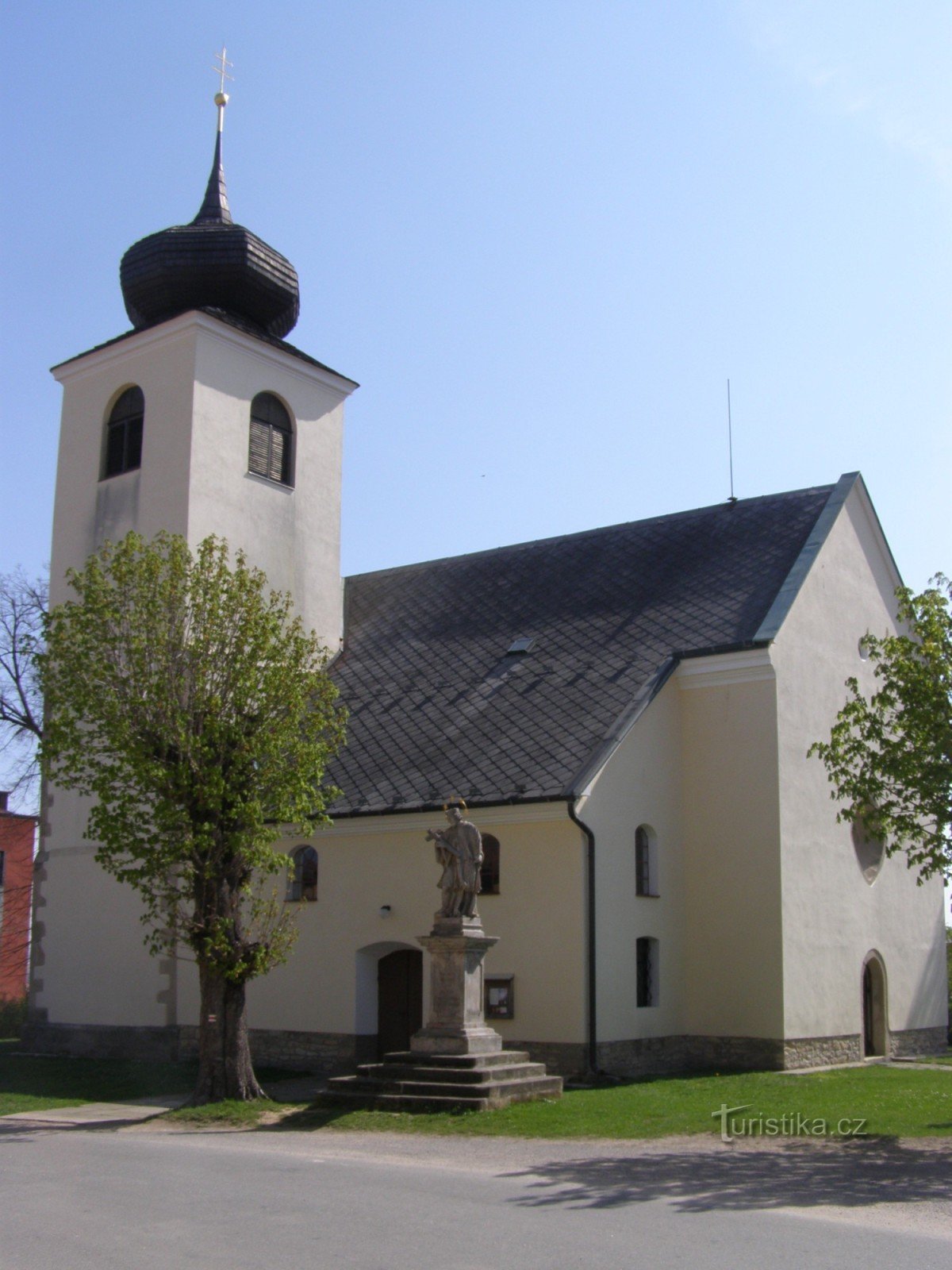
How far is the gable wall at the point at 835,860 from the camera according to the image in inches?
826

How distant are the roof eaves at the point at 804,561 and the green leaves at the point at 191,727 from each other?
7.88 meters

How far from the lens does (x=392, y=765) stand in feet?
71.7

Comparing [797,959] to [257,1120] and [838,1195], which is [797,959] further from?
[838,1195]

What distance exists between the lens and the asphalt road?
7969 mm

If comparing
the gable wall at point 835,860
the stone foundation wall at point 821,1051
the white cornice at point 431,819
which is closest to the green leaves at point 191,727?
the white cornice at point 431,819

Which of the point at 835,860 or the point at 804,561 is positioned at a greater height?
the point at 804,561

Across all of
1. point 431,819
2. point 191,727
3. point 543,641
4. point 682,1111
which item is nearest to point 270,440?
point 543,641

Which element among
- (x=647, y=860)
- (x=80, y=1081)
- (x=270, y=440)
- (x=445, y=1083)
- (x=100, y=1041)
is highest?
(x=270, y=440)

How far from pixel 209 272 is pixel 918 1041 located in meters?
19.5

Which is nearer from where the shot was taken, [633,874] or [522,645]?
[633,874]

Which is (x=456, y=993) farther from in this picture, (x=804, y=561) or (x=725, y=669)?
(x=804, y=561)

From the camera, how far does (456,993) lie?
15.9 meters

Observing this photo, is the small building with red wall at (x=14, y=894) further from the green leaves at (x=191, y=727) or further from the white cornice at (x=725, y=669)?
the white cornice at (x=725, y=669)

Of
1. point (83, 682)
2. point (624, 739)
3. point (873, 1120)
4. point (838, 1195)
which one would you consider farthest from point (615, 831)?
point (838, 1195)
